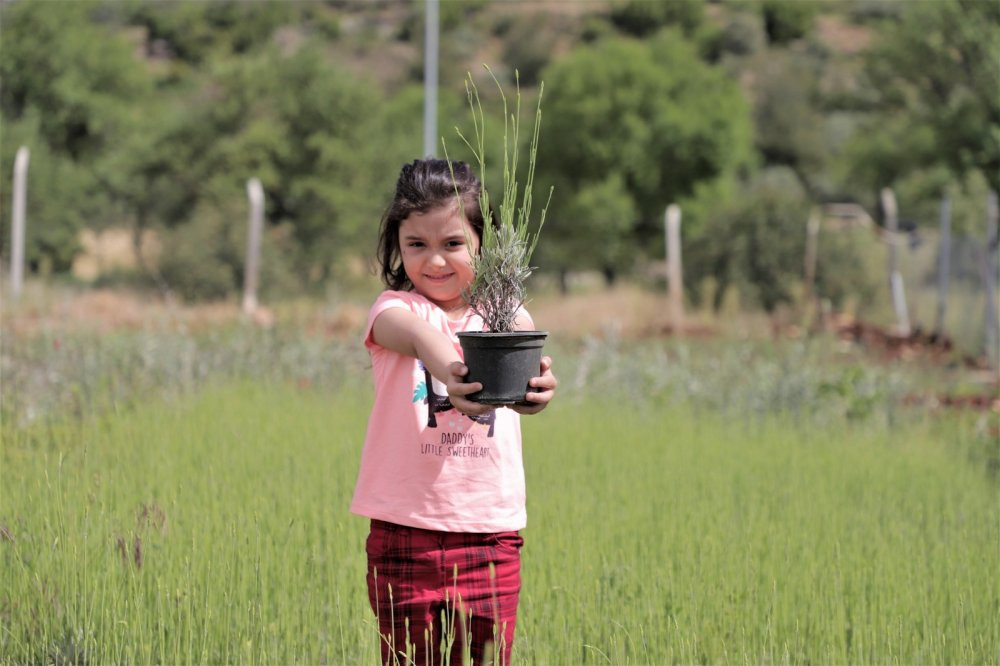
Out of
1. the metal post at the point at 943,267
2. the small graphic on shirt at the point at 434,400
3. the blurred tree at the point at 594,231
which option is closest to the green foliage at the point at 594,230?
the blurred tree at the point at 594,231

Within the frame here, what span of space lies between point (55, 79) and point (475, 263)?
1349 inches

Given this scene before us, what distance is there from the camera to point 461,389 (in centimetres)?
237

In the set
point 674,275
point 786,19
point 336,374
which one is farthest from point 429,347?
point 786,19

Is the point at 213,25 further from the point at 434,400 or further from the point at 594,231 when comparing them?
the point at 434,400

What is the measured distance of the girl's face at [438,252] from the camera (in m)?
2.71

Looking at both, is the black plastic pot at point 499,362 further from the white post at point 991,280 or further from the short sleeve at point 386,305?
the white post at point 991,280

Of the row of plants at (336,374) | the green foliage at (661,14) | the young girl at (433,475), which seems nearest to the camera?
the young girl at (433,475)

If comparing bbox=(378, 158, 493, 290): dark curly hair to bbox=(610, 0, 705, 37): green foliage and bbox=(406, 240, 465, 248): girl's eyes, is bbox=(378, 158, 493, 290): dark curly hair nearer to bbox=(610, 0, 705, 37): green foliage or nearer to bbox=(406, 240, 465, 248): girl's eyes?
bbox=(406, 240, 465, 248): girl's eyes

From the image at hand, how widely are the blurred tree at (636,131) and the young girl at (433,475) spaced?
33.2 metres

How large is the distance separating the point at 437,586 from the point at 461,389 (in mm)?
532

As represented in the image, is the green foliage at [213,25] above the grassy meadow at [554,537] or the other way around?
above

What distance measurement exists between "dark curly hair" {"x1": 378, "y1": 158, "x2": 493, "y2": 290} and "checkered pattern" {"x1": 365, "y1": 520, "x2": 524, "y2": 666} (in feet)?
2.24

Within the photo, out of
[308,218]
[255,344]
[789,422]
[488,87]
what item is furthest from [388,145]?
[488,87]

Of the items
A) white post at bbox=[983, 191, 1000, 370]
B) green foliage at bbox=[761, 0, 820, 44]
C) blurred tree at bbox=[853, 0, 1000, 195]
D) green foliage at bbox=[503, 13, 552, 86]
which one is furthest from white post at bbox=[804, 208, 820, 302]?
green foliage at bbox=[761, 0, 820, 44]
